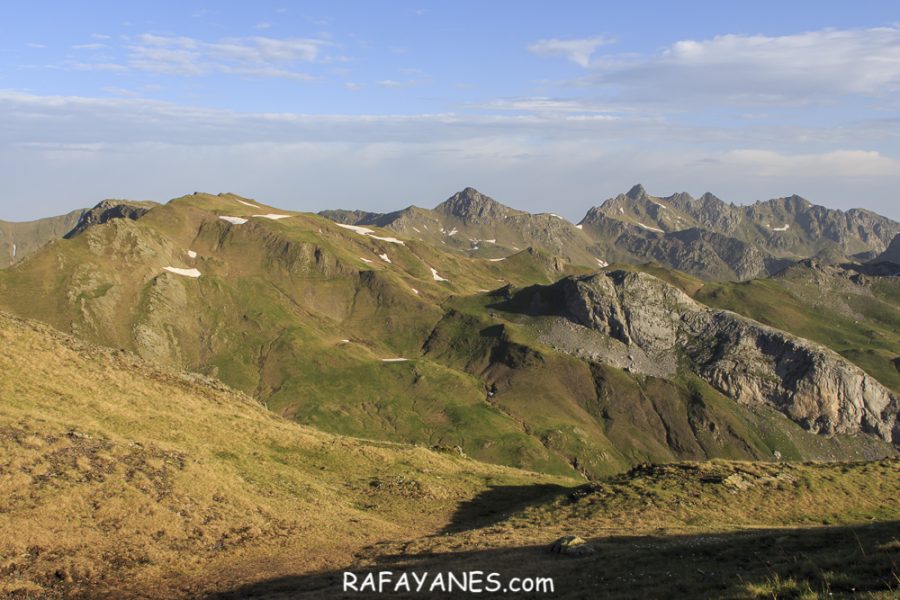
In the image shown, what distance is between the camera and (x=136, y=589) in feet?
109

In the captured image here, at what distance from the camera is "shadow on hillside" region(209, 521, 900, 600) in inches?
835

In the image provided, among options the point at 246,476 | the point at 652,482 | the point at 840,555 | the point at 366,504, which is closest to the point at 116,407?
the point at 246,476

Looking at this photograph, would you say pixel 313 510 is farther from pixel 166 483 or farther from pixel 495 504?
Answer: pixel 495 504

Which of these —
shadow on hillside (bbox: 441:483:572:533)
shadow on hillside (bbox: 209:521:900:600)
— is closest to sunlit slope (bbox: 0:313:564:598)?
shadow on hillside (bbox: 441:483:572:533)

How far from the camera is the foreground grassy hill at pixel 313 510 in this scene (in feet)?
102

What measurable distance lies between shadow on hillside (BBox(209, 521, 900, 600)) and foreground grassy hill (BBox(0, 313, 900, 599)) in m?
0.16

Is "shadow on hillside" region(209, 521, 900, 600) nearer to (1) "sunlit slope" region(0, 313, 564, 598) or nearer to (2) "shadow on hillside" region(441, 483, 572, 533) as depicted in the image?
(1) "sunlit slope" region(0, 313, 564, 598)

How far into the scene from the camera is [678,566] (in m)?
29.8

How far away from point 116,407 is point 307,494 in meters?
22.8

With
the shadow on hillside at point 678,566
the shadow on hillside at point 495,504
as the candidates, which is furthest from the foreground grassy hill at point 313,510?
the shadow on hillside at point 495,504

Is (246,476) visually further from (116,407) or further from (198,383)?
(198,383)

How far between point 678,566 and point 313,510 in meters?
30.5

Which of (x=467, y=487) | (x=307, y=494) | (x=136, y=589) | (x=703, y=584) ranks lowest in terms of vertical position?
(x=467, y=487)

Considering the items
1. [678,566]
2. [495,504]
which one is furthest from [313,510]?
[678,566]
